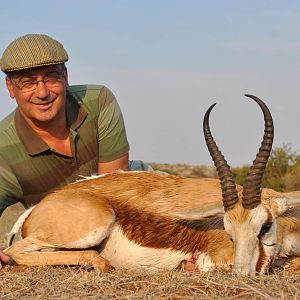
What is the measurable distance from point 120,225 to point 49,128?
2.06m

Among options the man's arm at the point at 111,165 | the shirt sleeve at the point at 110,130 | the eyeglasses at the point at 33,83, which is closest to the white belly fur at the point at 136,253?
the man's arm at the point at 111,165

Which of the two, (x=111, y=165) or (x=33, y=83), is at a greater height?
(x=33, y=83)

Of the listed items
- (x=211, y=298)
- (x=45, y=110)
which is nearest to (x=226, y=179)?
(x=211, y=298)

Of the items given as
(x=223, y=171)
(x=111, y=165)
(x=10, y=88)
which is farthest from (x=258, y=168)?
(x=10, y=88)

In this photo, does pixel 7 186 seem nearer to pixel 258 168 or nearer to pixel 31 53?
pixel 31 53

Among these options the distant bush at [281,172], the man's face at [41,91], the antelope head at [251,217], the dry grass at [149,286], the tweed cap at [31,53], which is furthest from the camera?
the distant bush at [281,172]

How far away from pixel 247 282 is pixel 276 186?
22.4 metres

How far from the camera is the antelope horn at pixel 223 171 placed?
21.8 ft

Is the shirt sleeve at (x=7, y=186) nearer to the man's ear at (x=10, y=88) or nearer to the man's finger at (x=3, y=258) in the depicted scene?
the man's ear at (x=10, y=88)

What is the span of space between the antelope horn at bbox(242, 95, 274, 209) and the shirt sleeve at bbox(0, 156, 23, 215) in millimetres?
3309

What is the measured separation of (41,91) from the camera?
26.9ft

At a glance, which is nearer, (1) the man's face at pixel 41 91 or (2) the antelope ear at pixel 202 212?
(2) the antelope ear at pixel 202 212

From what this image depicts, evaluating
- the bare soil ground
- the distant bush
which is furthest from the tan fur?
the distant bush

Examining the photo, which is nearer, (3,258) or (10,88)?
(3,258)
